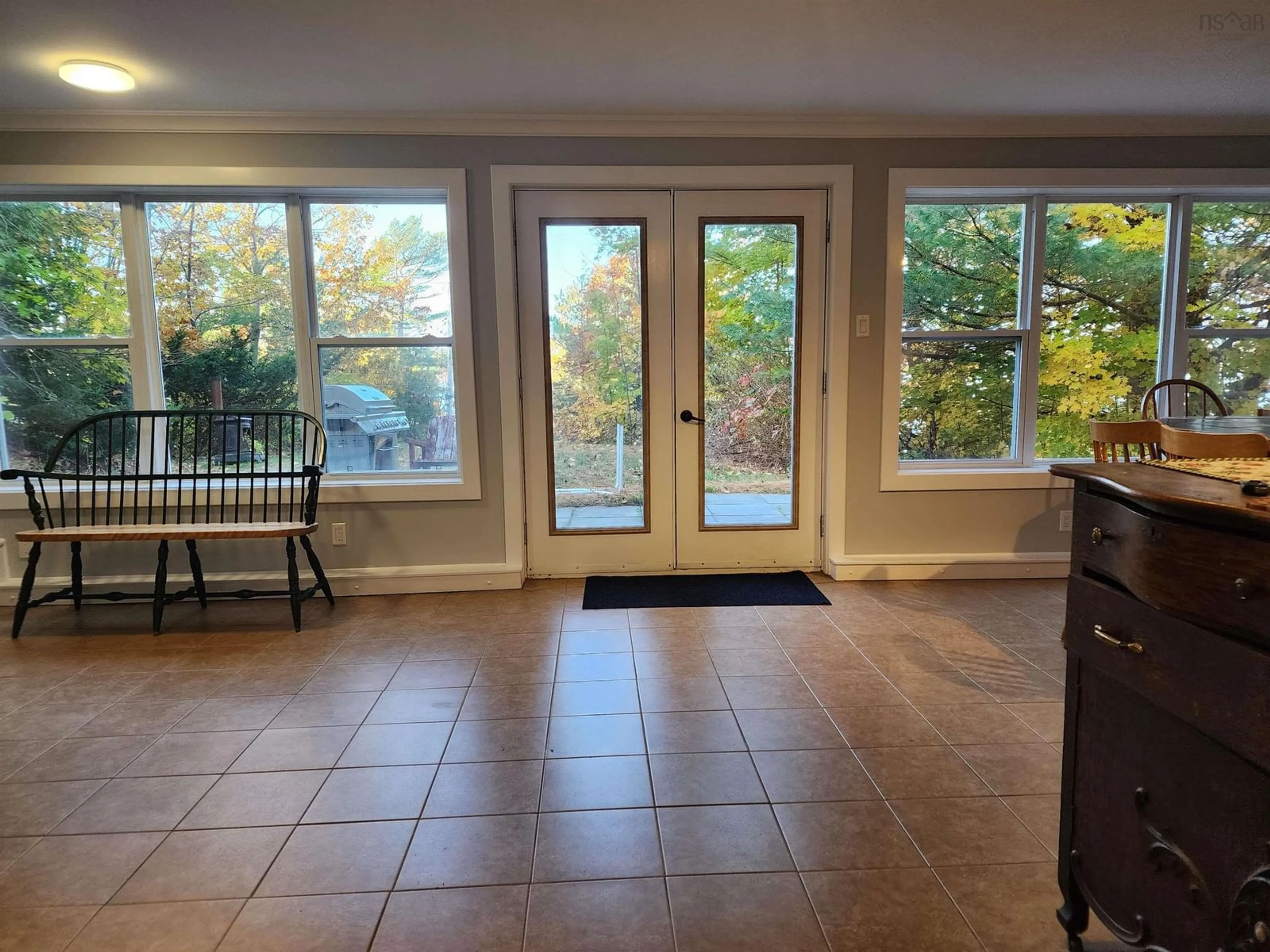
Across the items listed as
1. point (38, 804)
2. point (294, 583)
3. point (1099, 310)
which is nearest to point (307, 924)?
point (38, 804)

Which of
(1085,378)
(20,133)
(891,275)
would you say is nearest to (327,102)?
(20,133)

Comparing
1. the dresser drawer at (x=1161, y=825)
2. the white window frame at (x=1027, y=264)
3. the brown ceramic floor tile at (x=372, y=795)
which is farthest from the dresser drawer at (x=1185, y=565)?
the white window frame at (x=1027, y=264)

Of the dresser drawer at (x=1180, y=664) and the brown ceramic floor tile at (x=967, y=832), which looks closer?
the dresser drawer at (x=1180, y=664)

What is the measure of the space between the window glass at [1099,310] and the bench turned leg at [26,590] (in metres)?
4.83

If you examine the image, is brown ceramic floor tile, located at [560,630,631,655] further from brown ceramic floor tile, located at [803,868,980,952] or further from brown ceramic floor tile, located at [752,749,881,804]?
brown ceramic floor tile, located at [803,868,980,952]

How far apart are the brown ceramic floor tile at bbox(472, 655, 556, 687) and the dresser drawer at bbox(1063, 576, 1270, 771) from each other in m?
1.72

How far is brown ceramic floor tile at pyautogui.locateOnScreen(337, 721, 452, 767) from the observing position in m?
1.85

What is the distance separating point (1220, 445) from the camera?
1395mm

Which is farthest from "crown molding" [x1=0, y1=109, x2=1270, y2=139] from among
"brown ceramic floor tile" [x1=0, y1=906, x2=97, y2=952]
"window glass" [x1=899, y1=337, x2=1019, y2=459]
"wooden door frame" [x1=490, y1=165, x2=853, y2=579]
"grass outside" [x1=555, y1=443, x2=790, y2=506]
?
"brown ceramic floor tile" [x1=0, y1=906, x2=97, y2=952]

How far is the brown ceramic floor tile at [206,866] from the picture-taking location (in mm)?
1374

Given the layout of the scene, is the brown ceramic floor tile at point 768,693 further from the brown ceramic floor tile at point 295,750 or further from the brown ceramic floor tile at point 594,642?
the brown ceramic floor tile at point 295,750

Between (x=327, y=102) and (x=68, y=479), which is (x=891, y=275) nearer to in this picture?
(x=327, y=102)

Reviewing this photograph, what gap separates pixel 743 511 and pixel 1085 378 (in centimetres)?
195

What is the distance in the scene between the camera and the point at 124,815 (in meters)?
1.63
